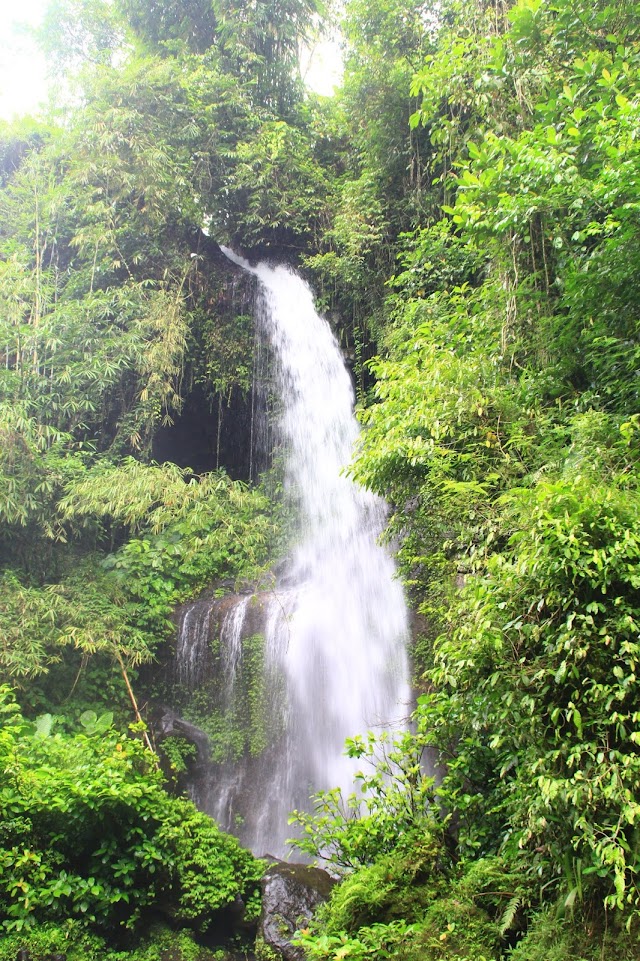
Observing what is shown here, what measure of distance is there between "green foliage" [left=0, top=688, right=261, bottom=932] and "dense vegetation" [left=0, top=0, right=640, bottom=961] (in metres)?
0.03

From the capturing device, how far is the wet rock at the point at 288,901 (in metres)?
4.16

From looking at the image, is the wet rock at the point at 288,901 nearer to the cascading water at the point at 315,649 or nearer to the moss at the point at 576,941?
the cascading water at the point at 315,649

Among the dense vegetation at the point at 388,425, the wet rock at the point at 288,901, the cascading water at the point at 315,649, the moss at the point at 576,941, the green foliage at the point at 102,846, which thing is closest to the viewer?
the moss at the point at 576,941

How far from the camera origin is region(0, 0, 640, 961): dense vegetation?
3008mm

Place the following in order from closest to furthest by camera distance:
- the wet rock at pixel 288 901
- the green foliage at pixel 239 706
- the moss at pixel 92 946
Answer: the moss at pixel 92 946 → the wet rock at pixel 288 901 → the green foliage at pixel 239 706

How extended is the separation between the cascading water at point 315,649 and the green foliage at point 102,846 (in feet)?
5.52

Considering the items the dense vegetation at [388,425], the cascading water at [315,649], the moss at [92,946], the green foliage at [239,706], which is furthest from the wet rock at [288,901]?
the green foliage at [239,706]

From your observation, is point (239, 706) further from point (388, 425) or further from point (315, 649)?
point (388, 425)

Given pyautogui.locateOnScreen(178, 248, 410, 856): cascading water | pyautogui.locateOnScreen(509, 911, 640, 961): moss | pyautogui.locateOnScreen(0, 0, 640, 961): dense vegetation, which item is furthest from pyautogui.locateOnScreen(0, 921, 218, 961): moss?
pyautogui.locateOnScreen(509, 911, 640, 961): moss

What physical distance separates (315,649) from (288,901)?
303 cm

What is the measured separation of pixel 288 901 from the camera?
172 inches

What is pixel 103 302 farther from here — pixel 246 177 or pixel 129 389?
pixel 246 177

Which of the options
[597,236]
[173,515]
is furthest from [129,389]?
[597,236]

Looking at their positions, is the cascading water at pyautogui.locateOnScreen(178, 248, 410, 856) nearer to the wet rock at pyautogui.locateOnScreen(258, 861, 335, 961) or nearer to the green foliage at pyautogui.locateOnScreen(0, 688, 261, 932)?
the wet rock at pyautogui.locateOnScreen(258, 861, 335, 961)
